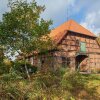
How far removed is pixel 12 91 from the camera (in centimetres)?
1045

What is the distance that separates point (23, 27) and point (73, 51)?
14.6 meters

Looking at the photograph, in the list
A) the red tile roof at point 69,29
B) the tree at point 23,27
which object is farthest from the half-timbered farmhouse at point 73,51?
the tree at point 23,27

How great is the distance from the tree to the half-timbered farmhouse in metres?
9.79

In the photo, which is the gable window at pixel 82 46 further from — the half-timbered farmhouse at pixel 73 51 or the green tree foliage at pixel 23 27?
the green tree foliage at pixel 23 27

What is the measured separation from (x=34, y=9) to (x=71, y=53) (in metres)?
13.8

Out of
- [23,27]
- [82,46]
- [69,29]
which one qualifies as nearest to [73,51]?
[82,46]

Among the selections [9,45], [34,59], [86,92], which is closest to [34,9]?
[9,45]

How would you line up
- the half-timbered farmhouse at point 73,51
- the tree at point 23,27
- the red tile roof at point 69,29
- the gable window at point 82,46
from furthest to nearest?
the gable window at point 82,46, the red tile roof at point 69,29, the half-timbered farmhouse at point 73,51, the tree at point 23,27

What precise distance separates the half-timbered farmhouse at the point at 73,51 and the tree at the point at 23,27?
385 inches

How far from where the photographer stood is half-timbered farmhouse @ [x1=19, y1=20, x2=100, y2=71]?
33.2m

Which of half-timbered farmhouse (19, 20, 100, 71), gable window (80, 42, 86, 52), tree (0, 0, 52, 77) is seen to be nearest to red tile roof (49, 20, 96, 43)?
half-timbered farmhouse (19, 20, 100, 71)

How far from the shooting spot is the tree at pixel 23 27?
21.6 m

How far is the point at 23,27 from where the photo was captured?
853 inches

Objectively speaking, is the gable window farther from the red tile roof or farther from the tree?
the tree
